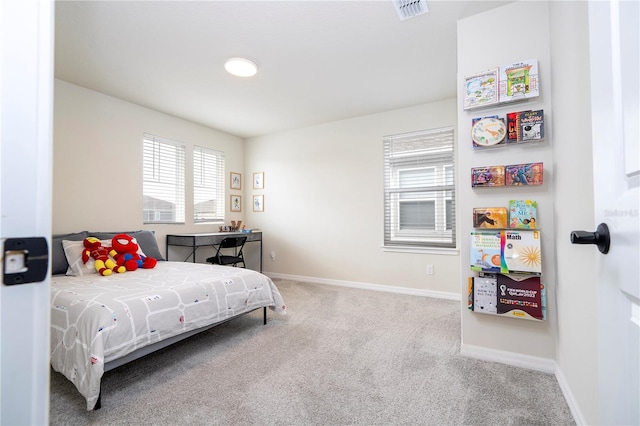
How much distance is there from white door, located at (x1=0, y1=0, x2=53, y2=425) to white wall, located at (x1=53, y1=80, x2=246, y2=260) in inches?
136

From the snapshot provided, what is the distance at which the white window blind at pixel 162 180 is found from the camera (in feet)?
13.1

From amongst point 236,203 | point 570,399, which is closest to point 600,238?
point 570,399

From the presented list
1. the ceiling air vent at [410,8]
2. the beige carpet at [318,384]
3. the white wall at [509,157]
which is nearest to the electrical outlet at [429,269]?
the beige carpet at [318,384]

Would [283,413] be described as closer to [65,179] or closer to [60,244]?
[60,244]

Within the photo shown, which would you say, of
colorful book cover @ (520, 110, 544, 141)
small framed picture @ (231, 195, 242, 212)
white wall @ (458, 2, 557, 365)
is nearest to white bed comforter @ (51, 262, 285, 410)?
white wall @ (458, 2, 557, 365)

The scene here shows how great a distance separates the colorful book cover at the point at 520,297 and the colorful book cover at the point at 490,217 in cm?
36

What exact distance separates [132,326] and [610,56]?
2.31m

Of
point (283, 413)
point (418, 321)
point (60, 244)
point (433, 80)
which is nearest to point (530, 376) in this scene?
point (418, 321)

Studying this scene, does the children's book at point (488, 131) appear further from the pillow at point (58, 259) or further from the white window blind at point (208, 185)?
the white window blind at point (208, 185)

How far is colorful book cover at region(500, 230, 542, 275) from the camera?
1.96 meters

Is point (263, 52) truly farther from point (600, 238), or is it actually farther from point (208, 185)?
point (600, 238)

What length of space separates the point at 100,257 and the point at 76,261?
22 centimetres

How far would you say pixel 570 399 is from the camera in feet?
5.25

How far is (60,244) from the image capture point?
290 centimetres
